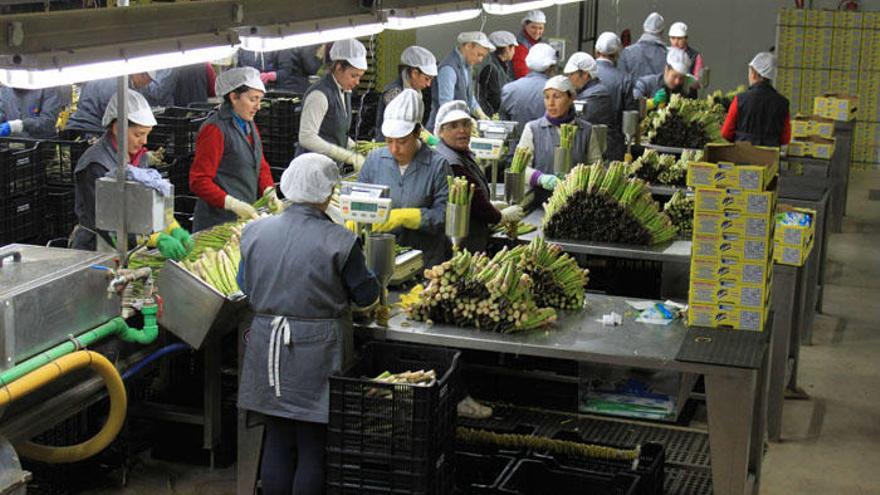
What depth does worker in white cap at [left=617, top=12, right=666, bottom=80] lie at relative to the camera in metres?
13.1

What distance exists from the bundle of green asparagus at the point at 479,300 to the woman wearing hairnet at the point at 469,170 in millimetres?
1264

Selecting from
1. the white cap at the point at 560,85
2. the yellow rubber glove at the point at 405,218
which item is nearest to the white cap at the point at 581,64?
the white cap at the point at 560,85

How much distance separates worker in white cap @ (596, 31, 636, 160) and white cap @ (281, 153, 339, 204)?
5.96 metres

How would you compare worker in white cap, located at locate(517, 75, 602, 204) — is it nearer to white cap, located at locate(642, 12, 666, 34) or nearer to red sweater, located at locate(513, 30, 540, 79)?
red sweater, located at locate(513, 30, 540, 79)

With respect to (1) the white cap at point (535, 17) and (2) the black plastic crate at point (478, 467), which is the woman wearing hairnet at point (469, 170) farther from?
(1) the white cap at point (535, 17)

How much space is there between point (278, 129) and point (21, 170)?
2679 millimetres

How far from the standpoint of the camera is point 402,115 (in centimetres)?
602

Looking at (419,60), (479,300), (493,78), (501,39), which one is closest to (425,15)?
(479,300)

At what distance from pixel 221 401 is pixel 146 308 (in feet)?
3.17

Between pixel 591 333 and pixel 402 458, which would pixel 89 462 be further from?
pixel 591 333

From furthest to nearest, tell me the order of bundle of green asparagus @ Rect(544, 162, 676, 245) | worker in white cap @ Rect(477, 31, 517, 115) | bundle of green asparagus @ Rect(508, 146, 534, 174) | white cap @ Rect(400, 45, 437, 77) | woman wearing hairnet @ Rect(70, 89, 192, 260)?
worker in white cap @ Rect(477, 31, 517, 115)
white cap @ Rect(400, 45, 437, 77)
bundle of green asparagus @ Rect(508, 146, 534, 174)
bundle of green asparagus @ Rect(544, 162, 676, 245)
woman wearing hairnet @ Rect(70, 89, 192, 260)

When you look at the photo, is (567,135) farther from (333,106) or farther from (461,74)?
(461,74)

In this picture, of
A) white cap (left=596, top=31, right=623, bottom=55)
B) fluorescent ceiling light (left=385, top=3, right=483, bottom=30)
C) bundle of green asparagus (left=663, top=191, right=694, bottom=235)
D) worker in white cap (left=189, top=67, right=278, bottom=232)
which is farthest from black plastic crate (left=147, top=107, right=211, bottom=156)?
white cap (left=596, top=31, right=623, bottom=55)

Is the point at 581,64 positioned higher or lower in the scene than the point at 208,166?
higher
